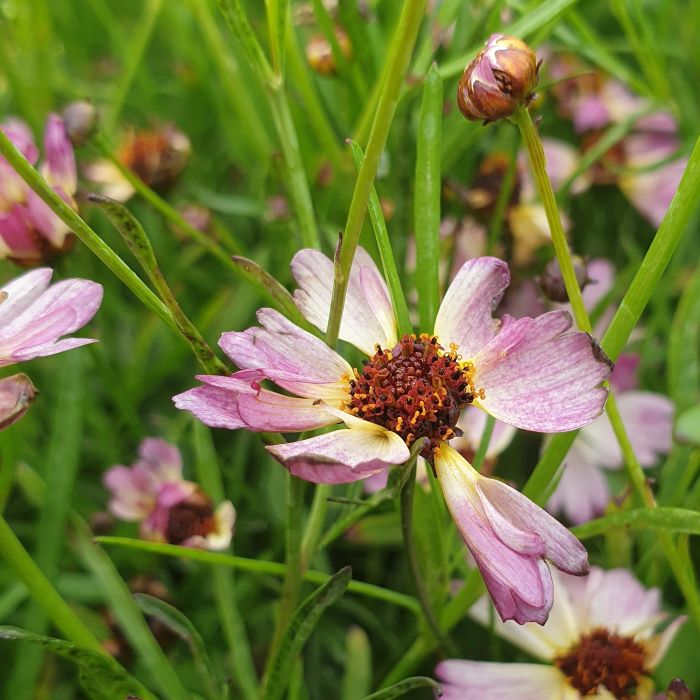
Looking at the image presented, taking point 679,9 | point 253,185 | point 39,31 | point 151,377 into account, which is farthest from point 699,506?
point 679,9

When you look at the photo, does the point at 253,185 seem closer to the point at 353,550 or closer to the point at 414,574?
the point at 353,550

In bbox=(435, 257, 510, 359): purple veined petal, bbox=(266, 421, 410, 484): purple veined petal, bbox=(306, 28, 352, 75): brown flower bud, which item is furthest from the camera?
bbox=(306, 28, 352, 75): brown flower bud

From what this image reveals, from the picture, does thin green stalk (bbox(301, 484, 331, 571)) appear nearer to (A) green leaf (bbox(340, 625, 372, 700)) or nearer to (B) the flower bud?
(A) green leaf (bbox(340, 625, 372, 700))

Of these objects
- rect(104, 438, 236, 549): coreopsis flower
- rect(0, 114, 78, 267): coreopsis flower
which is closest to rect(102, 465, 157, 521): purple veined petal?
rect(104, 438, 236, 549): coreopsis flower

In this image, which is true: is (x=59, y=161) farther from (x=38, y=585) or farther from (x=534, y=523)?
(x=534, y=523)

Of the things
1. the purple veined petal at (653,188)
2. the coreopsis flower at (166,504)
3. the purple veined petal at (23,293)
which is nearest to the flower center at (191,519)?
the coreopsis flower at (166,504)

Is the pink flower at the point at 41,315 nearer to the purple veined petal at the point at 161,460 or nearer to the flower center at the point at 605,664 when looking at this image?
the purple veined petal at the point at 161,460
